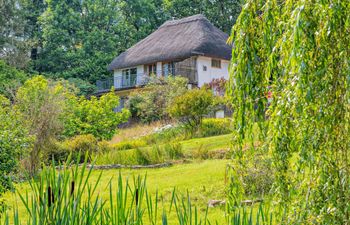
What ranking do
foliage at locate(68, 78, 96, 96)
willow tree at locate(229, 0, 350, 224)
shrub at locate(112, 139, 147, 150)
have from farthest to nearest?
1. foliage at locate(68, 78, 96, 96)
2. shrub at locate(112, 139, 147, 150)
3. willow tree at locate(229, 0, 350, 224)

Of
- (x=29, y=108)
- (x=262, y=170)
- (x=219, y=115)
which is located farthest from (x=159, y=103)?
(x=262, y=170)

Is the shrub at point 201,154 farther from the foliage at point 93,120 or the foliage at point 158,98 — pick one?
the foliage at point 158,98

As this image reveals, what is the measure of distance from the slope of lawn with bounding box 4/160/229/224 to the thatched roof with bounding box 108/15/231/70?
16741mm

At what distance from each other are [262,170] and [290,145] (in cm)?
446

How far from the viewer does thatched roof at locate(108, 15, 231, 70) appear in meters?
29.2

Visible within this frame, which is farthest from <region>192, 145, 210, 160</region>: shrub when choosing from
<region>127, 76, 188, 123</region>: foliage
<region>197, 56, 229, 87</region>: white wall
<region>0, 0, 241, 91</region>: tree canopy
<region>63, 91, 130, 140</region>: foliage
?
<region>0, 0, 241, 91</region>: tree canopy

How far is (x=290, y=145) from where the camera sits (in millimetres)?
4336

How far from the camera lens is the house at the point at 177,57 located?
2886 centimetres

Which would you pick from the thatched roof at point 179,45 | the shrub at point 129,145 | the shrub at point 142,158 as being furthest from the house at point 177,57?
the shrub at point 142,158

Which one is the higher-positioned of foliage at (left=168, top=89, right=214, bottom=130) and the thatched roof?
the thatched roof

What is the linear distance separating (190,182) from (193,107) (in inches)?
320

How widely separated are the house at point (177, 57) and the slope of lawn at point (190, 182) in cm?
1623

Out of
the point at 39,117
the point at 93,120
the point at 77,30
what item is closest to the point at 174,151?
the point at 39,117

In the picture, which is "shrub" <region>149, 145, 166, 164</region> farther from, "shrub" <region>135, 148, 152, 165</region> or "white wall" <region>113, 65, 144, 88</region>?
"white wall" <region>113, 65, 144, 88</region>
